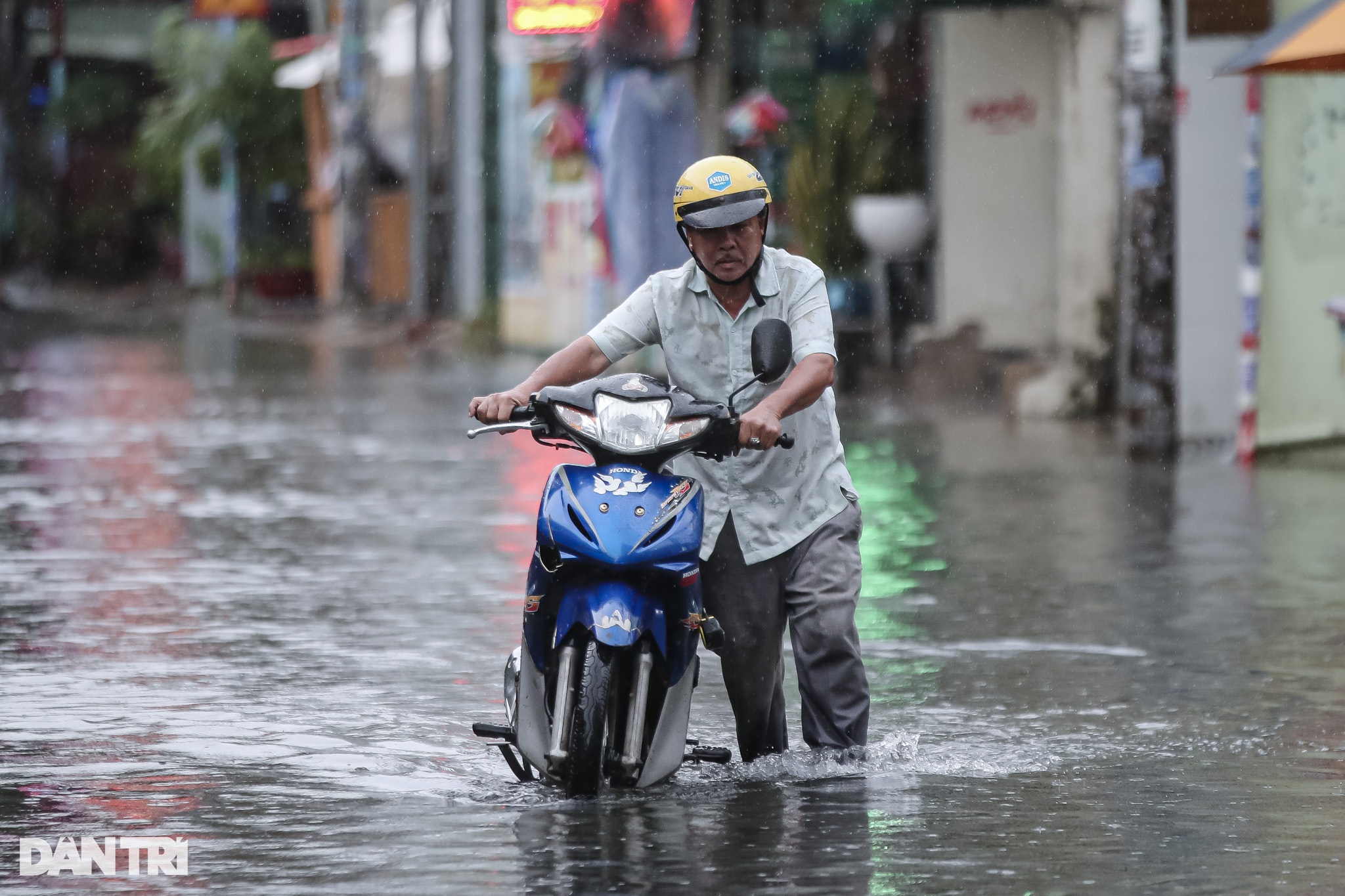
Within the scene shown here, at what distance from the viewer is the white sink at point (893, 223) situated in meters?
21.7

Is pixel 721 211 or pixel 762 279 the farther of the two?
pixel 762 279

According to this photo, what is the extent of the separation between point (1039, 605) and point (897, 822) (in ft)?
12.5

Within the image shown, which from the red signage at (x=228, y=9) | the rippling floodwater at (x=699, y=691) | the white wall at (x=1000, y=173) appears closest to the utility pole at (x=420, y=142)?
the white wall at (x=1000, y=173)

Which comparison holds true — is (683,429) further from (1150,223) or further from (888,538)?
(1150,223)

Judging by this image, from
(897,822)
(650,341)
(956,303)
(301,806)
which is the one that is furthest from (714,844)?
(956,303)

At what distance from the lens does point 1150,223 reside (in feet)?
48.9

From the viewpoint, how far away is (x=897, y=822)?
5.67 m

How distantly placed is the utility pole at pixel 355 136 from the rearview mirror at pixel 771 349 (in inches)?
1385

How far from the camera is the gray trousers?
607 centimetres

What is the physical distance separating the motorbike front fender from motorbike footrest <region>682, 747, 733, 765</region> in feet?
1.36

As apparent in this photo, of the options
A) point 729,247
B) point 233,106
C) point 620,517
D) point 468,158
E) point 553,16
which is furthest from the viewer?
point 233,106

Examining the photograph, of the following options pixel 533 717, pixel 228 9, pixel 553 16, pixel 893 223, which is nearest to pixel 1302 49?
pixel 533 717

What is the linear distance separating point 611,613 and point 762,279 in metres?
1.02

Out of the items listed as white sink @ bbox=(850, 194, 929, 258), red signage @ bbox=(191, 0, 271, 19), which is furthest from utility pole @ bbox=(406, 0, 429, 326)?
red signage @ bbox=(191, 0, 271, 19)
